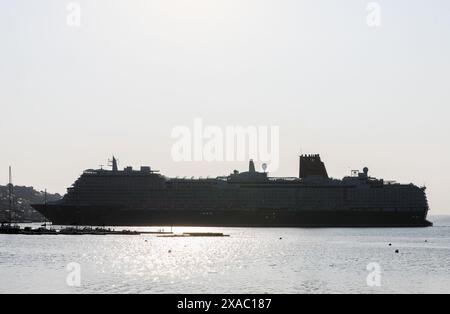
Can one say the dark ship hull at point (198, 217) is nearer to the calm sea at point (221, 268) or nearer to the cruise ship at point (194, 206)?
the cruise ship at point (194, 206)

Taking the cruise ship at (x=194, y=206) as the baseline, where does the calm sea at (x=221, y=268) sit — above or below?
below

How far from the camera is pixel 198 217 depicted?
636ft

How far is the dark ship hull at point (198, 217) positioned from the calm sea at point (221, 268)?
69268mm

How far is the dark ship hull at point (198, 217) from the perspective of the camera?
194 meters

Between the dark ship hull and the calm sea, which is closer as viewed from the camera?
the calm sea

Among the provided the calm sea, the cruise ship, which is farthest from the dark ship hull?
the calm sea

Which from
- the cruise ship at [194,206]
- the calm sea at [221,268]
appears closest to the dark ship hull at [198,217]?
the cruise ship at [194,206]

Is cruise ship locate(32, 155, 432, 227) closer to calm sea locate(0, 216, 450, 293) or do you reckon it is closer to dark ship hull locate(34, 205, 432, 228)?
dark ship hull locate(34, 205, 432, 228)

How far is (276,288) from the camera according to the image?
210 ft

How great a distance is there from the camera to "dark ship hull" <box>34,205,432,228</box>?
7633 inches

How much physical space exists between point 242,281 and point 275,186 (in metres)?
131

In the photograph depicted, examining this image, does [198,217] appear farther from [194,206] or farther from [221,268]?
[221,268]

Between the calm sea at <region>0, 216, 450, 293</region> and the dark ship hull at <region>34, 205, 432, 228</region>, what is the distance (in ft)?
227
